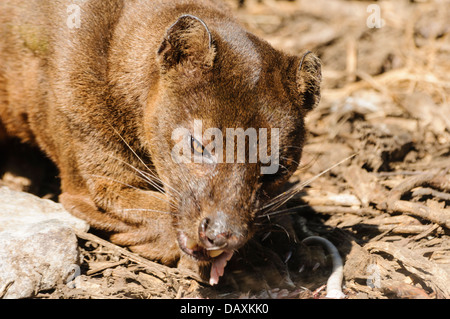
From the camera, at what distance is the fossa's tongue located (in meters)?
4.29

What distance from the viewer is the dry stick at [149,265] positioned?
461 cm

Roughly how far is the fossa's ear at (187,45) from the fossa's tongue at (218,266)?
1.45 metres

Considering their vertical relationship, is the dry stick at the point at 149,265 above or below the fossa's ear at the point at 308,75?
below

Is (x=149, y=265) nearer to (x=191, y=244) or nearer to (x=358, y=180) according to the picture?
(x=191, y=244)

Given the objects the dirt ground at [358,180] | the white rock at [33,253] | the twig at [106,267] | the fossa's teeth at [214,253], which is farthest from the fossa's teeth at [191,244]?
the white rock at [33,253]

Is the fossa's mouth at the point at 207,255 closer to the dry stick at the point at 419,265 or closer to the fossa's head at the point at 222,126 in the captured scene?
the fossa's head at the point at 222,126

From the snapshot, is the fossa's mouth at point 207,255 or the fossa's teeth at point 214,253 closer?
the fossa's teeth at point 214,253

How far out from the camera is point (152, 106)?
4531 mm

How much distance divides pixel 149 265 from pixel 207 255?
2.18 ft

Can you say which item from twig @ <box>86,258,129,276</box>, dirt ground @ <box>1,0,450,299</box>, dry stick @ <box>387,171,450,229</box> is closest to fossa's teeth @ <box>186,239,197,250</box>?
dirt ground @ <box>1,0,450,299</box>

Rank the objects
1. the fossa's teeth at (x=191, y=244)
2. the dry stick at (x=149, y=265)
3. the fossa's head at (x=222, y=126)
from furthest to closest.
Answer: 1. the dry stick at (x=149, y=265)
2. the fossa's teeth at (x=191, y=244)
3. the fossa's head at (x=222, y=126)

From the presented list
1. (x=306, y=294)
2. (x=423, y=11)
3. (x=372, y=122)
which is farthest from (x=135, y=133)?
(x=423, y=11)
